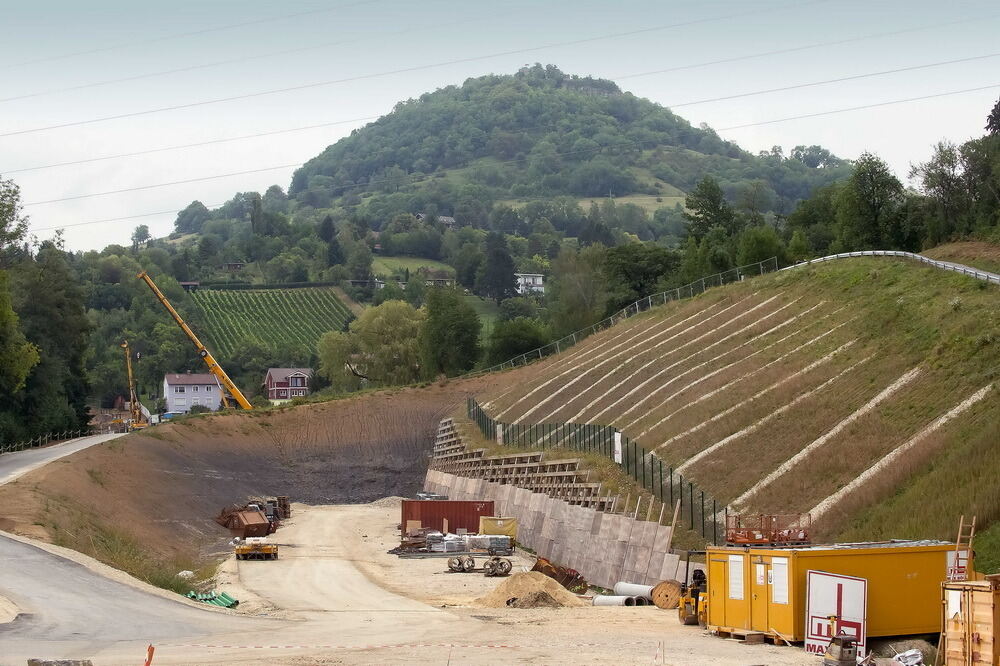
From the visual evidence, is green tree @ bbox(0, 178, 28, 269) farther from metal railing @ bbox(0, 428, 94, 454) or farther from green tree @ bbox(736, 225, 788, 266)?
green tree @ bbox(736, 225, 788, 266)

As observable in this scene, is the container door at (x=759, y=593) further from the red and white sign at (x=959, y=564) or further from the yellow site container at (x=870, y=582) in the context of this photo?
the red and white sign at (x=959, y=564)

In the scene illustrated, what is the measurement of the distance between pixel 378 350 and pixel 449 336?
41.3ft

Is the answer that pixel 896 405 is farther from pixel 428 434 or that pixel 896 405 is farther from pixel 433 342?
pixel 433 342

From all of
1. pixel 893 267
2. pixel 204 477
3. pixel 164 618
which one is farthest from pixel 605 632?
pixel 204 477

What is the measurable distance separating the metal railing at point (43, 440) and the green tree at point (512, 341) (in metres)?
36.9

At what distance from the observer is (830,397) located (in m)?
50.4

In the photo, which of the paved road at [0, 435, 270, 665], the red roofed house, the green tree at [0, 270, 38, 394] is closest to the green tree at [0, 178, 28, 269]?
the green tree at [0, 270, 38, 394]

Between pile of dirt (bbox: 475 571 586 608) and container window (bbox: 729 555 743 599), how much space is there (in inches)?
338

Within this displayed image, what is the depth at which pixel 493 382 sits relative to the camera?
108 meters

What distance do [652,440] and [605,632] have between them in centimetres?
2732

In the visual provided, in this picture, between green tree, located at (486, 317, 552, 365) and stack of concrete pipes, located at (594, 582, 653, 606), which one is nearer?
stack of concrete pipes, located at (594, 582, 653, 606)

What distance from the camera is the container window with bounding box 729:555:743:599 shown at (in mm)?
28469

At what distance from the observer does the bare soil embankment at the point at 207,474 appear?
170 ft

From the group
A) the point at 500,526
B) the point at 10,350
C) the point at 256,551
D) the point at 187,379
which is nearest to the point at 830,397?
the point at 500,526
